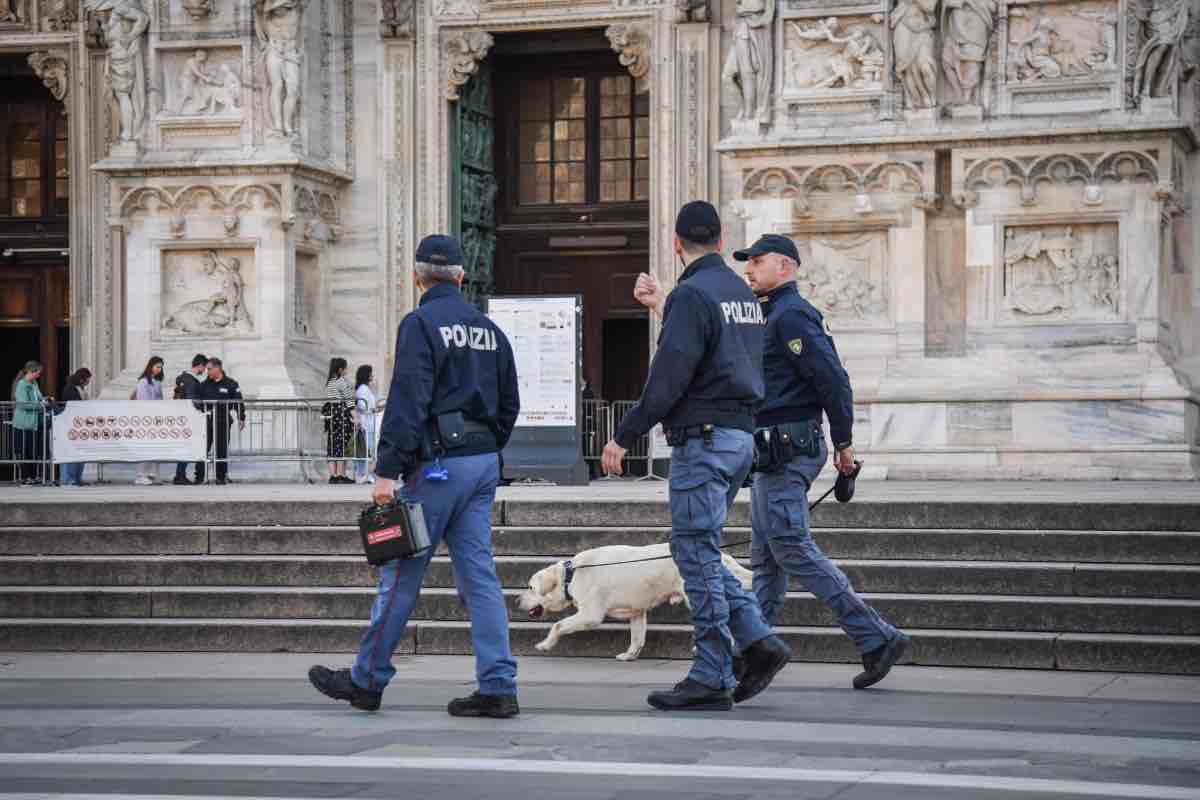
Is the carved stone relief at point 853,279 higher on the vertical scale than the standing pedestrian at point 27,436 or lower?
higher

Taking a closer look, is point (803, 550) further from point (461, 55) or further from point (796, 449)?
point (461, 55)

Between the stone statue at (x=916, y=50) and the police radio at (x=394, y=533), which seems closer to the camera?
the police radio at (x=394, y=533)

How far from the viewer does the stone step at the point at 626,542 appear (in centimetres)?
1174

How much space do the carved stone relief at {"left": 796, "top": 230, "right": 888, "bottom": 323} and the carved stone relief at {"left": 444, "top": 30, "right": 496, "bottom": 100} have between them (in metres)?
5.66

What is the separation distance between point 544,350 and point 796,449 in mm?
9573

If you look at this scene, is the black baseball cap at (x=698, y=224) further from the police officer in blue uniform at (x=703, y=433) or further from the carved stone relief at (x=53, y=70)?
the carved stone relief at (x=53, y=70)

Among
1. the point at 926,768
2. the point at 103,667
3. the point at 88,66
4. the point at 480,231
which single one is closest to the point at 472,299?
the point at 480,231

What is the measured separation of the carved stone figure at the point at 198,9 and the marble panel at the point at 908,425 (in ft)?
31.4

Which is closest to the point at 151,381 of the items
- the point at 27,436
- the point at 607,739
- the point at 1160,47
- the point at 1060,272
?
the point at 27,436

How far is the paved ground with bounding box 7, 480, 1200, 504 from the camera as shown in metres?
13.4

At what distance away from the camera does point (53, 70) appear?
26641 millimetres

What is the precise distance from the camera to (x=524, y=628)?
1183cm

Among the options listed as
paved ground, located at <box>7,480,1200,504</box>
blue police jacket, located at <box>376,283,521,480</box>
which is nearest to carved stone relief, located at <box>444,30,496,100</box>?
paved ground, located at <box>7,480,1200,504</box>

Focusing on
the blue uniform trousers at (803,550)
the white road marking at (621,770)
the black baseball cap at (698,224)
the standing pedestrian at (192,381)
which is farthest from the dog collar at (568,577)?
the standing pedestrian at (192,381)
